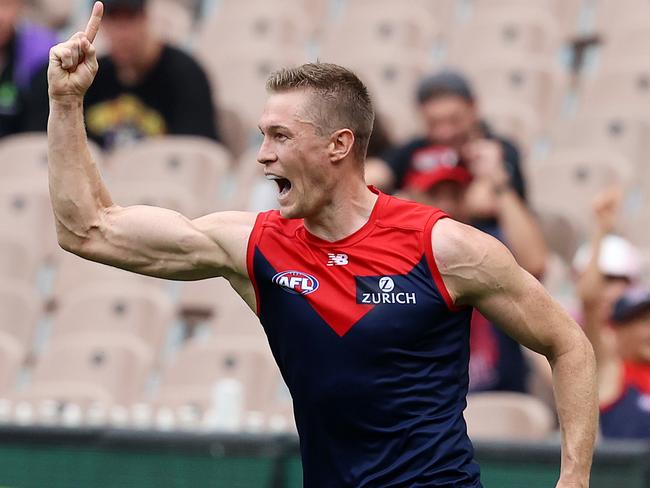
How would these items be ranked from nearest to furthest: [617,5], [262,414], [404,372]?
[404,372]
[262,414]
[617,5]

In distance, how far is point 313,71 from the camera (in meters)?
4.20

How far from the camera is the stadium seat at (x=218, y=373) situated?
303 inches

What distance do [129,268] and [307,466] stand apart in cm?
75

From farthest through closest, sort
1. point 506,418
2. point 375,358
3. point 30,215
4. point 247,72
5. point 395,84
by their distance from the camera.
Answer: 1. point 247,72
2. point 395,84
3. point 30,215
4. point 506,418
5. point 375,358

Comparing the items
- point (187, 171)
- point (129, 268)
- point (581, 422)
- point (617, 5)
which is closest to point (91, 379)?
point (187, 171)

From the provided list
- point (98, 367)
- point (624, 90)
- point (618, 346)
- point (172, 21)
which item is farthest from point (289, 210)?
point (172, 21)

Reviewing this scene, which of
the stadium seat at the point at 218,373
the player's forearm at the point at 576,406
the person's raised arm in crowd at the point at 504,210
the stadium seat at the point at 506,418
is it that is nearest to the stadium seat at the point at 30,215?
the stadium seat at the point at 218,373

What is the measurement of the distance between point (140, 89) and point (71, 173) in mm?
4680

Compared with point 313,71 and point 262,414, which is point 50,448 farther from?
point 313,71

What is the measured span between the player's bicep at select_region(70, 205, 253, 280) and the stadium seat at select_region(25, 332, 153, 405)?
359 centimetres

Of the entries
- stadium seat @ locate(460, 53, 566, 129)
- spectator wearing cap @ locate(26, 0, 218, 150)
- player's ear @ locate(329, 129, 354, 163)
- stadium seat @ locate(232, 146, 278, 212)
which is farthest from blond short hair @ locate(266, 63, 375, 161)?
stadium seat @ locate(460, 53, 566, 129)

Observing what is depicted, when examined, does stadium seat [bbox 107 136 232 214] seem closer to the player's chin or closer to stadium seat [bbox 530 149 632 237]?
stadium seat [bbox 530 149 632 237]

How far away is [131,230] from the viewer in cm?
432

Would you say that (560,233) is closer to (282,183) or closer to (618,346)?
(618,346)
